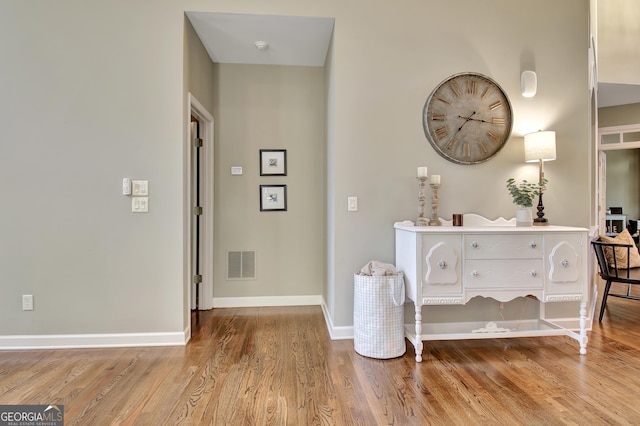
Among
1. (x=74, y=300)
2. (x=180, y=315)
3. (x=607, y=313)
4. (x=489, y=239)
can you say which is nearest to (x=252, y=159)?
(x=180, y=315)

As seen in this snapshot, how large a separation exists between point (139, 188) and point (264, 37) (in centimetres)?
175

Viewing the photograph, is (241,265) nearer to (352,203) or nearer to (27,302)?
(352,203)

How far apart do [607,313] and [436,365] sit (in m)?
2.36

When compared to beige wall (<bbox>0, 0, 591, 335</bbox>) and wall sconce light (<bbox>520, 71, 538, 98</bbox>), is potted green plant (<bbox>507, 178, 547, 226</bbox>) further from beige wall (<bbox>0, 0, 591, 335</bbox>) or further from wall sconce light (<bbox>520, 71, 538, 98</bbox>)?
wall sconce light (<bbox>520, 71, 538, 98</bbox>)

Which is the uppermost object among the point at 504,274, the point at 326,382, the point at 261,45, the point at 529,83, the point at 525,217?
the point at 261,45

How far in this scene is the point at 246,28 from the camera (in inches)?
113

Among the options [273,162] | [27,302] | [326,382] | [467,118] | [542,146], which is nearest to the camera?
[326,382]

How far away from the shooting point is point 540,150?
268 cm

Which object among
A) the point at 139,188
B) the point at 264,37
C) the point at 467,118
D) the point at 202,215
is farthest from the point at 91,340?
the point at 467,118

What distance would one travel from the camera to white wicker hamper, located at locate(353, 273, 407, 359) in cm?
238

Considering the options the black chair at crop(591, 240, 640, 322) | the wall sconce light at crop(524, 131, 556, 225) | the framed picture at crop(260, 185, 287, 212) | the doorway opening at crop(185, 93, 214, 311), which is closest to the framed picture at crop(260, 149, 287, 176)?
the framed picture at crop(260, 185, 287, 212)

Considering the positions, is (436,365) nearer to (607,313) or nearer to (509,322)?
(509,322)

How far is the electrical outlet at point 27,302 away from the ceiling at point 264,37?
8.37 ft

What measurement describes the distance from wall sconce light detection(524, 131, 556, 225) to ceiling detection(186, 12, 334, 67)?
6.36 ft
